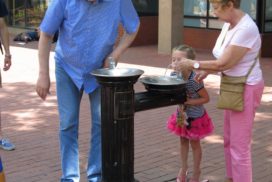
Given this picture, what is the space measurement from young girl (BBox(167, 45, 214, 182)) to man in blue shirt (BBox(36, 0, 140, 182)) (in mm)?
532

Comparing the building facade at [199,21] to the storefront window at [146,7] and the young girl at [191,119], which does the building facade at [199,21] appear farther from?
the young girl at [191,119]

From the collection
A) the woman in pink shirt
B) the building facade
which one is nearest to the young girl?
the woman in pink shirt

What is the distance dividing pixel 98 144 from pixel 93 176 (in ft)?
0.87

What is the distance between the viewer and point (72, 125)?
14.3ft

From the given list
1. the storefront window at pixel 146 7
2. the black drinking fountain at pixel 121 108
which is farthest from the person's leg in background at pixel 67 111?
the storefront window at pixel 146 7

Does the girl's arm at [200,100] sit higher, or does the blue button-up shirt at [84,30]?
the blue button-up shirt at [84,30]

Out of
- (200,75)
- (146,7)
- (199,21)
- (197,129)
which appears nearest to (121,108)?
(200,75)

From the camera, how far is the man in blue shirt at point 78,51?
416 centimetres

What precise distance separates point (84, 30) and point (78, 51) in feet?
0.53

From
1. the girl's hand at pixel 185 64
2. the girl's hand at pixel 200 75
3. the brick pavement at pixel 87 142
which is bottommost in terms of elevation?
the brick pavement at pixel 87 142

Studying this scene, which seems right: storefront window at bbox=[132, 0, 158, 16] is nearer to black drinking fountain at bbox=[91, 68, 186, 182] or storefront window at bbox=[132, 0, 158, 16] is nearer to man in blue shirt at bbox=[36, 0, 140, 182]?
man in blue shirt at bbox=[36, 0, 140, 182]

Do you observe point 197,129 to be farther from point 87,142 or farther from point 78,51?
point 87,142

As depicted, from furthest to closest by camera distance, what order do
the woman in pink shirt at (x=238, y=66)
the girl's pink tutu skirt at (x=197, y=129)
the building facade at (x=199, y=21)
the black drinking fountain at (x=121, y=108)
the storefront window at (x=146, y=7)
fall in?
the storefront window at (x=146, y=7)
the building facade at (x=199, y=21)
the girl's pink tutu skirt at (x=197, y=129)
the woman in pink shirt at (x=238, y=66)
the black drinking fountain at (x=121, y=108)

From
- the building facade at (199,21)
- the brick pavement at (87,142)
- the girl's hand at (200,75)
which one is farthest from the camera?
the building facade at (199,21)
